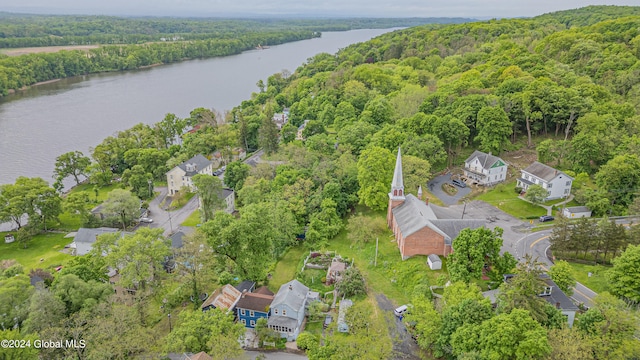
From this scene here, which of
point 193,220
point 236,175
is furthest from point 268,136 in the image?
point 193,220

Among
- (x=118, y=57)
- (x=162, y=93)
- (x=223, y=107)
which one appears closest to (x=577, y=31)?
(x=223, y=107)

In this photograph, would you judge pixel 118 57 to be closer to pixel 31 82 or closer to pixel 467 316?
pixel 31 82

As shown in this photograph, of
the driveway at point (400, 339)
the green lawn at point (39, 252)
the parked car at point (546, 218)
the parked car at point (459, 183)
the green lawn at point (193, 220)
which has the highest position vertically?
the parked car at point (546, 218)

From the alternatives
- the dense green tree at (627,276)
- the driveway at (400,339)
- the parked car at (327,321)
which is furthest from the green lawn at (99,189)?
the dense green tree at (627,276)

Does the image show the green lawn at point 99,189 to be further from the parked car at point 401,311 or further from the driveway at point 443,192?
the parked car at point 401,311

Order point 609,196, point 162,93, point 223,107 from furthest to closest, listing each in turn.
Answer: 1. point 162,93
2. point 223,107
3. point 609,196

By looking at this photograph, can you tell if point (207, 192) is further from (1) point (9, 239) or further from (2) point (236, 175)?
(1) point (9, 239)
